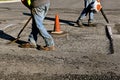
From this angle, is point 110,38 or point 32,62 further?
point 110,38

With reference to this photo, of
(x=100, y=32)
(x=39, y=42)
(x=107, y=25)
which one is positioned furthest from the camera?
(x=107, y=25)

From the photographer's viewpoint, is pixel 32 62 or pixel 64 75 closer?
pixel 64 75

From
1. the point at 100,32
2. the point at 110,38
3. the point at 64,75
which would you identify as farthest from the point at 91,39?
the point at 64,75

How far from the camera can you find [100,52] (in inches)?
368

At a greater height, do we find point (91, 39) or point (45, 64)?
point (45, 64)

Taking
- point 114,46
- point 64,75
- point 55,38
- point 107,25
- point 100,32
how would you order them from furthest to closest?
point 107,25
point 100,32
point 55,38
point 114,46
point 64,75

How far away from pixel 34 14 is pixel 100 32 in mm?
3180

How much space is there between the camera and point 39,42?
10.6m

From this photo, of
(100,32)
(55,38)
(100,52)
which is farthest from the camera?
(100,32)

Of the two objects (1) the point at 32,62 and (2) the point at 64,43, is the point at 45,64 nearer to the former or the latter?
(1) the point at 32,62

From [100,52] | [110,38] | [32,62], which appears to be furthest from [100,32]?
[32,62]

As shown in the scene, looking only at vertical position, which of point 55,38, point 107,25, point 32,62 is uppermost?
point 32,62

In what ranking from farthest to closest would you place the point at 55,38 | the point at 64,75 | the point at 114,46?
the point at 55,38 < the point at 114,46 < the point at 64,75

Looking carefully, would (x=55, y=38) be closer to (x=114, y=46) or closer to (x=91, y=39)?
(x=91, y=39)
